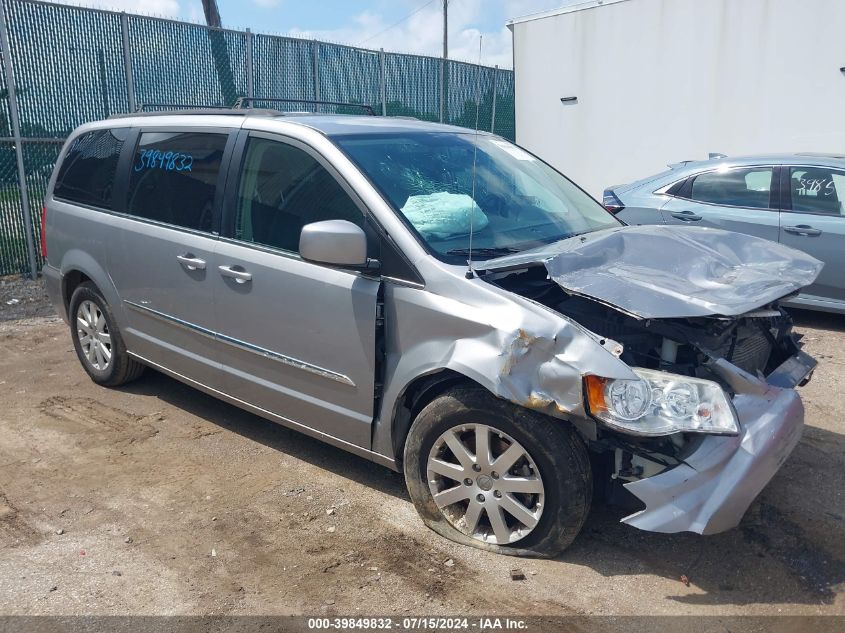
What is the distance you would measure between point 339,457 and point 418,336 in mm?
1307

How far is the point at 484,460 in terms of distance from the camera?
10.6 ft

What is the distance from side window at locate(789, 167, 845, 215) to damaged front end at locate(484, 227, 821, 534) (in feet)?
11.3

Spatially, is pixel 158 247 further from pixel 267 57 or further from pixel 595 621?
pixel 267 57

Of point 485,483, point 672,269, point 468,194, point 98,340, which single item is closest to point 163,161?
point 98,340

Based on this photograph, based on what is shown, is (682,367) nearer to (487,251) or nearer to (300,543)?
(487,251)

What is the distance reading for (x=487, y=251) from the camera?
3.55 m

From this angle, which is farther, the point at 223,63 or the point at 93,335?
the point at 223,63

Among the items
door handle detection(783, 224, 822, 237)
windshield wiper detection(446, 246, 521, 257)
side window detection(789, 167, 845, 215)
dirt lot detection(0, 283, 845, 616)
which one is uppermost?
side window detection(789, 167, 845, 215)

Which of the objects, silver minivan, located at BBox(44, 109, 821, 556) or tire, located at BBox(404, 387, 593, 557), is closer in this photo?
silver minivan, located at BBox(44, 109, 821, 556)

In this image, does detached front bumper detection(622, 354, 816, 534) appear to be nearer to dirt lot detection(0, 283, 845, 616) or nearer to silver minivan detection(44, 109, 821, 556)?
silver minivan detection(44, 109, 821, 556)

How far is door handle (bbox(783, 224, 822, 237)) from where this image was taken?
261 inches

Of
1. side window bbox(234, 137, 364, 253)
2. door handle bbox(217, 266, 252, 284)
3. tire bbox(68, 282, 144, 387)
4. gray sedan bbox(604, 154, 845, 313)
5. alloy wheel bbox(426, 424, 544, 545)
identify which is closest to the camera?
alloy wheel bbox(426, 424, 544, 545)

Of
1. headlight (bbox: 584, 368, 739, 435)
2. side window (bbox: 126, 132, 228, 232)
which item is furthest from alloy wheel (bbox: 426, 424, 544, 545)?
side window (bbox: 126, 132, 228, 232)

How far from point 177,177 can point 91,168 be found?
43.6 inches
